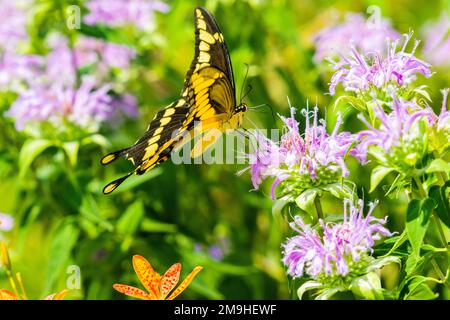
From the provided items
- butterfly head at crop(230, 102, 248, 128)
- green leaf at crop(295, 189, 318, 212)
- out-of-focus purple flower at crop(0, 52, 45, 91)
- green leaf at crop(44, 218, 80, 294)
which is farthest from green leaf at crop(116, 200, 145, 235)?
green leaf at crop(295, 189, 318, 212)

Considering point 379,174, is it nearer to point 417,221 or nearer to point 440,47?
point 417,221

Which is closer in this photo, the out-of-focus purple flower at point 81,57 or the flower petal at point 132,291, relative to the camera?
the flower petal at point 132,291

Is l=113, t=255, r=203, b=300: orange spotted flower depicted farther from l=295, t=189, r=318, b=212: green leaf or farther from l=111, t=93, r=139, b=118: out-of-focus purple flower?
l=111, t=93, r=139, b=118: out-of-focus purple flower

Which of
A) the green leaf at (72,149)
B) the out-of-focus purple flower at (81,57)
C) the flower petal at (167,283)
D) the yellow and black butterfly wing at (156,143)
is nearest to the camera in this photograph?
the flower petal at (167,283)

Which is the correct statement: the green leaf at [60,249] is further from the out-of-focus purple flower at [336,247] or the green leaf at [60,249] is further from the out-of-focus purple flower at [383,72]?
the out-of-focus purple flower at [383,72]

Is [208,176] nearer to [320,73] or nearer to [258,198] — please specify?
[258,198]

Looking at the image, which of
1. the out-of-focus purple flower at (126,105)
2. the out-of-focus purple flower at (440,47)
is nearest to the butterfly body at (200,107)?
the out-of-focus purple flower at (126,105)
